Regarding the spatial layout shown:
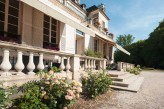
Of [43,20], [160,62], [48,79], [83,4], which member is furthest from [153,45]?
[48,79]

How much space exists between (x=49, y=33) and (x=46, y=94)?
7.50 meters

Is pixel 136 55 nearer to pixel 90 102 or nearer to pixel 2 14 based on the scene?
pixel 2 14

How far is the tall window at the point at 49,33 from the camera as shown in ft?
35.3

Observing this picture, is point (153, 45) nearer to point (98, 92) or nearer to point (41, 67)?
point (98, 92)

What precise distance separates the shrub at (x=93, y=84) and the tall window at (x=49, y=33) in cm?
503

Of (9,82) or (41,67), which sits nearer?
(9,82)

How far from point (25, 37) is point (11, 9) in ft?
5.26

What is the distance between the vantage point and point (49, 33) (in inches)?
434

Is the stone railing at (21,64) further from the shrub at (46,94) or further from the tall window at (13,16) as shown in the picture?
the tall window at (13,16)

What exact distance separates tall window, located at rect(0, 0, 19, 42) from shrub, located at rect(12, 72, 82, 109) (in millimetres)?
4702

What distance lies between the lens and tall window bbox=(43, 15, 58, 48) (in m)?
10.8

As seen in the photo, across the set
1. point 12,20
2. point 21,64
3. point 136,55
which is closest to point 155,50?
point 136,55

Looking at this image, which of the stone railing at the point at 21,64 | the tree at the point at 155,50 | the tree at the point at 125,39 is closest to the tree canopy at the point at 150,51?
the tree at the point at 155,50

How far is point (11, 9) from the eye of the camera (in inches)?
333
